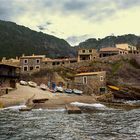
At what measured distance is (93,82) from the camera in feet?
403

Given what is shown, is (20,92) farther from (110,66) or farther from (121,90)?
(110,66)

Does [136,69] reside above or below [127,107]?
above

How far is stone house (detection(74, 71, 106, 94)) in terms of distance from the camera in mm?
121688

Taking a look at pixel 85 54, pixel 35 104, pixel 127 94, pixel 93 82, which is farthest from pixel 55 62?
pixel 35 104

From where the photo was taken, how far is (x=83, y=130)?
41.5 meters

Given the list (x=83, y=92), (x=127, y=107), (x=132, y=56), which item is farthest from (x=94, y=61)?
(x=127, y=107)

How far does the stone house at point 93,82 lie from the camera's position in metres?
122

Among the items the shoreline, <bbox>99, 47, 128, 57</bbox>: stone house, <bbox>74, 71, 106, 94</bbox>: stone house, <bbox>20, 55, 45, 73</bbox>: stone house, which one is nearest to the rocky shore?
the shoreline

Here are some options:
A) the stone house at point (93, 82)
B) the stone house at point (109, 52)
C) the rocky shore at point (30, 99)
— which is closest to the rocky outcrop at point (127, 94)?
the stone house at point (93, 82)

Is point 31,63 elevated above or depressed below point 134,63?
above

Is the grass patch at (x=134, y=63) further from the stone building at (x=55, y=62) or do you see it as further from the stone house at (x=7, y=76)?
the stone house at (x=7, y=76)

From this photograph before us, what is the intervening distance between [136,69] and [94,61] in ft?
53.2

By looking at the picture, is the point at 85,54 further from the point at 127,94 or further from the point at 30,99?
the point at 30,99

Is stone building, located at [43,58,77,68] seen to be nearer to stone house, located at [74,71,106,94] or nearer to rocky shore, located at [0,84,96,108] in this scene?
stone house, located at [74,71,106,94]
